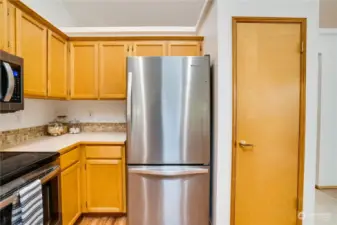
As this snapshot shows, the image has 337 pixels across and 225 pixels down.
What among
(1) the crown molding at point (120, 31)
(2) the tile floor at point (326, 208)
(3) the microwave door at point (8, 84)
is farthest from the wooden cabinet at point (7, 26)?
(2) the tile floor at point (326, 208)

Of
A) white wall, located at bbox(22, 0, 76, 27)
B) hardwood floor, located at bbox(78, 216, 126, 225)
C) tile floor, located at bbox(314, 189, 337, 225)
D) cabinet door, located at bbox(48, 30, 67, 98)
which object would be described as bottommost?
hardwood floor, located at bbox(78, 216, 126, 225)

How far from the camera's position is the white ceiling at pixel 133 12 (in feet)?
10.6

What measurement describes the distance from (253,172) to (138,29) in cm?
230

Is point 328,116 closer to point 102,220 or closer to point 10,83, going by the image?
point 102,220

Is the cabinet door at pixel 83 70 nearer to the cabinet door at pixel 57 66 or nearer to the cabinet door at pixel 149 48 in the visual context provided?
the cabinet door at pixel 57 66

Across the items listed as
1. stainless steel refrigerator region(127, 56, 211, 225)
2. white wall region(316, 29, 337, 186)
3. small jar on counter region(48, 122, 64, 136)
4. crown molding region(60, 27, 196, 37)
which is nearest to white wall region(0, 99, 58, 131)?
small jar on counter region(48, 122, 64, 136)

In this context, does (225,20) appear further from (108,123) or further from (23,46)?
(108,123)

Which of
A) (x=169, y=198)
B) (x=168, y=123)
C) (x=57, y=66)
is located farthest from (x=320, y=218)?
(x=57, y=66)

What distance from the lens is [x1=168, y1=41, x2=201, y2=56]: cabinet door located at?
281 cm

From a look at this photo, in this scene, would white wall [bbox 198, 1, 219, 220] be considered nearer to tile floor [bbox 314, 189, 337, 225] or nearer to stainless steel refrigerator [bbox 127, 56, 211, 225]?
stainless steel refrigerator [bbox 127, 56, 211, 225]

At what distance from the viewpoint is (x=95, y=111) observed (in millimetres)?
3129

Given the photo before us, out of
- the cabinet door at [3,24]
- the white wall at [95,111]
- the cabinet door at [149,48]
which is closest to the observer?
the cabinet door at [3,24]

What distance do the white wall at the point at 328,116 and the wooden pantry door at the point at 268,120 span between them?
5.53ft

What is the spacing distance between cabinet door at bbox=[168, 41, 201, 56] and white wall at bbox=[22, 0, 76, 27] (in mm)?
1618
